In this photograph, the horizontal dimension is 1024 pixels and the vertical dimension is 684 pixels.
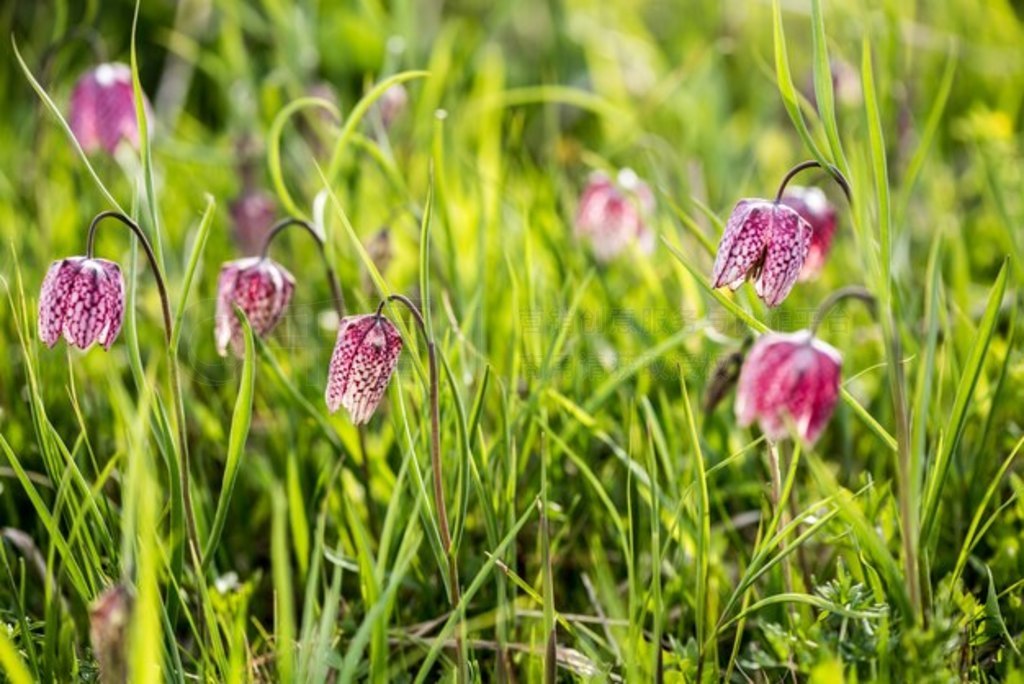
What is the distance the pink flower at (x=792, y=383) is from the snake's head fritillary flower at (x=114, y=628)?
0.60 m

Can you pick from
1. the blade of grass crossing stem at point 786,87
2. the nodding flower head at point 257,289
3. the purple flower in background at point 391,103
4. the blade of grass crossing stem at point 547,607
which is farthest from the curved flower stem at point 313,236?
the purple flower in background at point 391,103

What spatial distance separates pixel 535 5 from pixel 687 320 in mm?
2223

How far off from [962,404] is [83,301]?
980mm

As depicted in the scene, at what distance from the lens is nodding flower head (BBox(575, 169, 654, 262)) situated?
2342mm

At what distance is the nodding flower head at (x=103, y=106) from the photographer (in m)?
2.31

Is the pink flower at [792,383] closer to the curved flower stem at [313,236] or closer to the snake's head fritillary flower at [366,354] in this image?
the snake's head fritillary flower at [366,354]

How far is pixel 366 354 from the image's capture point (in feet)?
4.33

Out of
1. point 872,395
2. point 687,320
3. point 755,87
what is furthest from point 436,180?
point 755,87

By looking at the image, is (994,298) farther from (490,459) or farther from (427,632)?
(427,632)

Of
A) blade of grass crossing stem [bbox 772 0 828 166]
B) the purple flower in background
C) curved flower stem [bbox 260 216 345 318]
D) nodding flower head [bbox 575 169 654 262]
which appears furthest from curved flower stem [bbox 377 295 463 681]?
the purple flower in background

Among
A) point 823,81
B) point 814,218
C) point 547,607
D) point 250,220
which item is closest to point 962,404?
point 823,81

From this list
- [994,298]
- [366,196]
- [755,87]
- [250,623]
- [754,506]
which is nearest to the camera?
[994,298]

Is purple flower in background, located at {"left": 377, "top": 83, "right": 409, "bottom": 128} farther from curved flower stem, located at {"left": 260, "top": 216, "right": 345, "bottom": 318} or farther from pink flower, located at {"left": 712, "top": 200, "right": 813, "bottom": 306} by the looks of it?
pink flower, located at {"left": 712, "top": 200, "right": 813, "bottom": 306}

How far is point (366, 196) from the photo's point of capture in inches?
101
